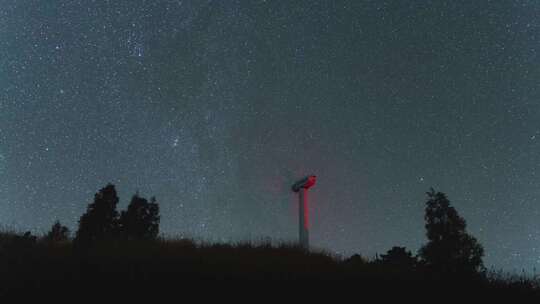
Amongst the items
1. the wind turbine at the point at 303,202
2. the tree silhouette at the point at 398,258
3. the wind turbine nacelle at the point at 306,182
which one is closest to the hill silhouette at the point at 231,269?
the tree silhouette at the point at 398,258

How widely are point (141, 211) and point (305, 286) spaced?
10.4 m

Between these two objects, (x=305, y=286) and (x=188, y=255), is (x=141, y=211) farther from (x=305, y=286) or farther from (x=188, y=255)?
(x=305, y=286)

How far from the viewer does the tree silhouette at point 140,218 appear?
50.8ft

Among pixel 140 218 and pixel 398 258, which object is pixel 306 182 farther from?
pixel 398 258

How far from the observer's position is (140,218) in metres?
16.1

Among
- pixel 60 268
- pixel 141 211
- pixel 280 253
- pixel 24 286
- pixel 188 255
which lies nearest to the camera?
pixel 24 286

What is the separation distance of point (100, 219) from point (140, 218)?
225cm

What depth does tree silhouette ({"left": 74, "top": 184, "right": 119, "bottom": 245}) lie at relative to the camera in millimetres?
12641

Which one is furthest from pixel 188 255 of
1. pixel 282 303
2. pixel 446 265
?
pixel 446 265

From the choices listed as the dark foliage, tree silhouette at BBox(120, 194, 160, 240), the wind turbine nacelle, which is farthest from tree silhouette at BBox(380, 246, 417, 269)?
the wind turbine nacelle

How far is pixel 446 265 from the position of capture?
12.9 metres

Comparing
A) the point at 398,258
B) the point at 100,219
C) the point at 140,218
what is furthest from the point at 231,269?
the point at 140,218

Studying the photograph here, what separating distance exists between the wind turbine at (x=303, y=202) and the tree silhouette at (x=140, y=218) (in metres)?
8.66

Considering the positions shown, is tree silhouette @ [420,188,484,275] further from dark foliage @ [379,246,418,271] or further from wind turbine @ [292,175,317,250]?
wind turbine @ [292,175,317,250]
